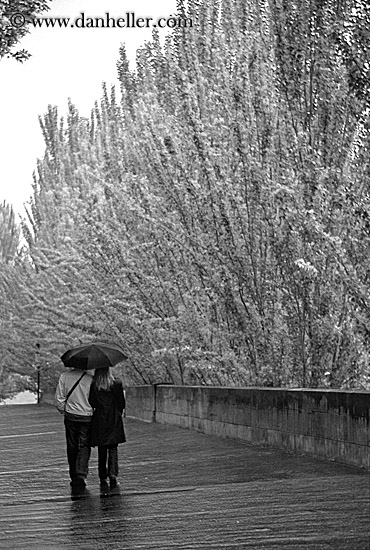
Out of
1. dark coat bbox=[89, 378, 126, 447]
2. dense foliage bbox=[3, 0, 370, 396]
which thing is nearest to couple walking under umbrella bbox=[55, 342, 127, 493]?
dark coat bbox=[89, 378, 126, 447]

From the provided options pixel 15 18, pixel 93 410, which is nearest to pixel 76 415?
pixel 93 410

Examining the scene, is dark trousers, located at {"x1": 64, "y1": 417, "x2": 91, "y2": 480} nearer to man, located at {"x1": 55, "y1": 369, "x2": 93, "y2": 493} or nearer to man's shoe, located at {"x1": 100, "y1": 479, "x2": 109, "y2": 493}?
man, located at {"x1": 55, "y1": 369, "x2": 93, "y2": 493}

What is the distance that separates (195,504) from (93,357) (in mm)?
3228

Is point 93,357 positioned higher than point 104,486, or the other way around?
point 93,357

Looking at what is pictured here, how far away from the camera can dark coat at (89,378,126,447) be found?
15.5 metres

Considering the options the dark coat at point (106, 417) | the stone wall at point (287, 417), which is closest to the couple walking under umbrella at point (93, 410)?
the dark coat at point (106, 417)

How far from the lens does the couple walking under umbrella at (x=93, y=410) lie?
15.6 metres

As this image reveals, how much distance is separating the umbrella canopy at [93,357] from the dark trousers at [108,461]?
920 mm

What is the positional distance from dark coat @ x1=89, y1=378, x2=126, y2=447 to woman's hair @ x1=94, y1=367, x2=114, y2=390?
0.21 feet

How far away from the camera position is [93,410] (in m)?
15.8

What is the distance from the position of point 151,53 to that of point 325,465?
2033 centimetres

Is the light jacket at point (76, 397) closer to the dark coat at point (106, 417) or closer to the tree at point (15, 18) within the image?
the dark coat at point (106, 417)

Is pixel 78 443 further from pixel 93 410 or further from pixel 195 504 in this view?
pixel 195 504

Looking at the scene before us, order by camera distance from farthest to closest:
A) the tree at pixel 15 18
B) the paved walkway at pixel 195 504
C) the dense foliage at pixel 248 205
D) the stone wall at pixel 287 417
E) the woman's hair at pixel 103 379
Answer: the dense foliage at pixel 248 205, the woman's hair at pixel 103 379, the stone wall at pixel 287 417, the tree at pixel 15 18, the paved walkway at pixel 195 504
